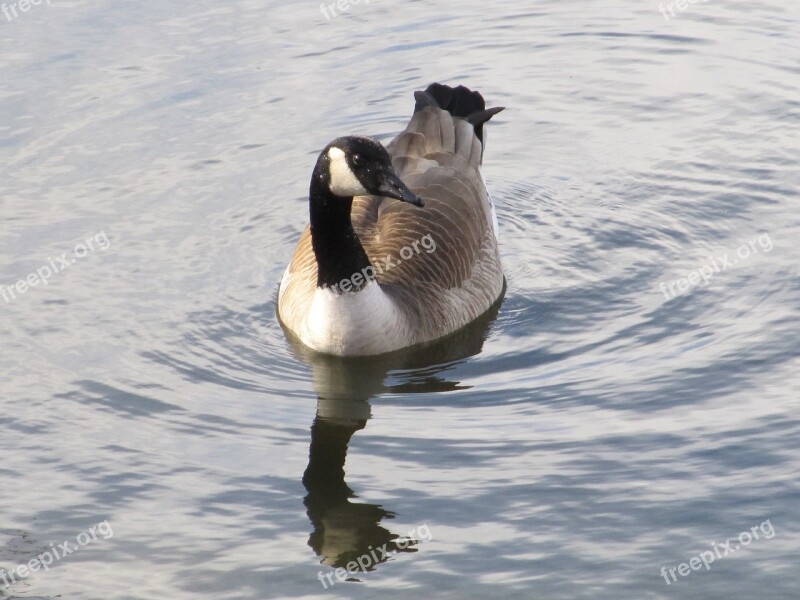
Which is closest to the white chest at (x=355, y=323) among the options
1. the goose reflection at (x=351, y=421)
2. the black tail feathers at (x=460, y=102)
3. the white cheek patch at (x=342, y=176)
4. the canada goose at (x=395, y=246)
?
the canada goose at (x=395, y=246)

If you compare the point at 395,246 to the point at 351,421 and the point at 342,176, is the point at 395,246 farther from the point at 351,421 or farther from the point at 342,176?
the point at 351,421

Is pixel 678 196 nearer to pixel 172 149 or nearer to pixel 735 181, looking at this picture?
pixel 735 181

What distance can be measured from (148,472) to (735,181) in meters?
7.02

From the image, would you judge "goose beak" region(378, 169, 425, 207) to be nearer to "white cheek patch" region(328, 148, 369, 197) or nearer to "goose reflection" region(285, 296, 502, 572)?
"white cheek patch" region(328, 148, 369, 197)

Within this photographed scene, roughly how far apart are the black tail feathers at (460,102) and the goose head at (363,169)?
3126mm

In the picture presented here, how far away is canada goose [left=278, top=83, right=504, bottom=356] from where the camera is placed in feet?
31.9

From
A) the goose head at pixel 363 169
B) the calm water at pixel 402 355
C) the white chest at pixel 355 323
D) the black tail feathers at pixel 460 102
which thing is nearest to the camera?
the calm water at pixel 402 355

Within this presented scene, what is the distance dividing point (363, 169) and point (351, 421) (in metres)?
1.86

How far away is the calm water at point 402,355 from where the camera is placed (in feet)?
25.6

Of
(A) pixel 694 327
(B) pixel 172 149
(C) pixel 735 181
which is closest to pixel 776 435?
(A) pixel 694 327

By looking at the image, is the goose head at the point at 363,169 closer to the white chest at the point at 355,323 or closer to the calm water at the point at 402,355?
the white chest at the point at 355,323

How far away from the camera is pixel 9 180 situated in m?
13.2

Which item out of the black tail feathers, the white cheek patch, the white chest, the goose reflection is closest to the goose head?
the white cheek patch

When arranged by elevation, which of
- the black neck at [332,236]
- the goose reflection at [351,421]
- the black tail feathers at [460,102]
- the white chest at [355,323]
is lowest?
the goose reflection at [351,421]
